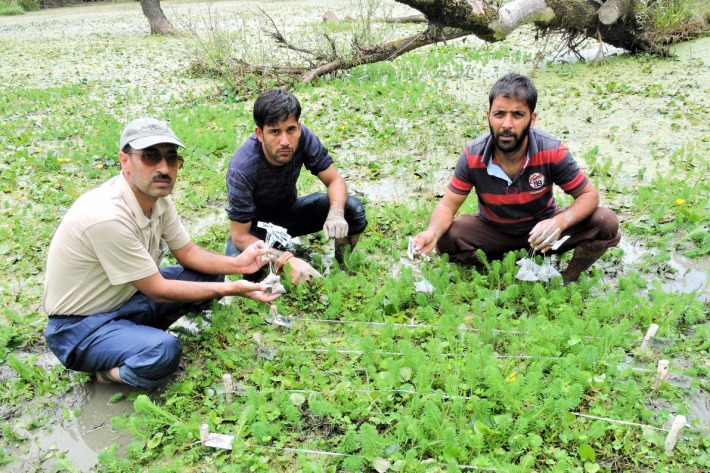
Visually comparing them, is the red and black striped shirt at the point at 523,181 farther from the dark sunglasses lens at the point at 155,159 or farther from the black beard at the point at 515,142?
the dark sunglasses lens at the point at 155,159

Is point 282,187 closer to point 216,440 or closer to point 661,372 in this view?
point 216,440

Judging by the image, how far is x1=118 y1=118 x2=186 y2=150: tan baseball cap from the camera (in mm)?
2889

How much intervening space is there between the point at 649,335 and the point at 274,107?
289 centimetres

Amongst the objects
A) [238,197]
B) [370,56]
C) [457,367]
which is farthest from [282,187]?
[370,56]

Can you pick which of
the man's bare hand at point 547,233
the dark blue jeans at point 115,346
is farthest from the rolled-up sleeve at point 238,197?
the man's bare hand at point 547,233

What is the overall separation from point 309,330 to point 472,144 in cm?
181

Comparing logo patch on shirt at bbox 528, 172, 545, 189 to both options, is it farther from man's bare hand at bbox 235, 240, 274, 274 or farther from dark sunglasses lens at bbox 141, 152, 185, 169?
dark sunglasses lens at bbox 141, 152, 185, 169

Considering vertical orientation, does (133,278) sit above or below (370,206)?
above

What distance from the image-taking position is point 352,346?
3330 millimetres

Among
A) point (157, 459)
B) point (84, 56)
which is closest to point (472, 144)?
point (157, 459)

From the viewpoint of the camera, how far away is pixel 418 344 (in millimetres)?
3395

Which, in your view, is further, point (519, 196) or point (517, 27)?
point (517, 27)

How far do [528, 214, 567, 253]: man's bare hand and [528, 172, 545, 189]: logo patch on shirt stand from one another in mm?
293

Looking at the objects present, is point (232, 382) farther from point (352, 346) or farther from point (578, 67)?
point (578, 67)
